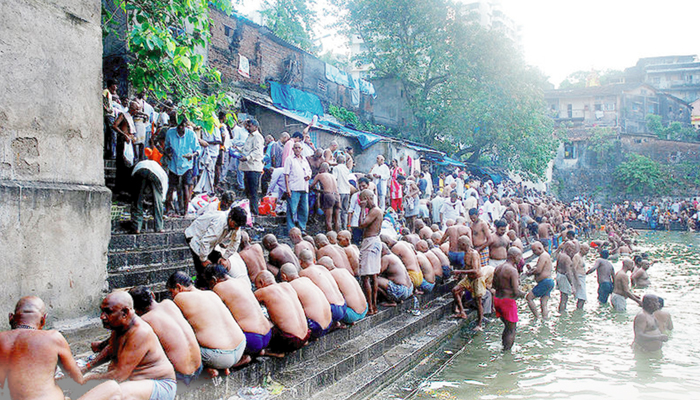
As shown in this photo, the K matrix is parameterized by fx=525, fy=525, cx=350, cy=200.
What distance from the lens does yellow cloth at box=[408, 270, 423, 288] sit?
347 inches

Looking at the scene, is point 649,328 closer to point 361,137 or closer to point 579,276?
point 579,276

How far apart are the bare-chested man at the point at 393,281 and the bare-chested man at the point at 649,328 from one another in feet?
11.4

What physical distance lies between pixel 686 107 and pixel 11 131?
55.1m

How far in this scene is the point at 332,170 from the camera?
11.0 metres

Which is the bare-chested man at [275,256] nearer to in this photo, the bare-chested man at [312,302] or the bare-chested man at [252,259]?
the bare-chested man at [252,259]

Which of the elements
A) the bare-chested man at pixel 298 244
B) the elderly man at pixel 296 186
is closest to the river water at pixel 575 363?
the bare-chested man at pixel 298 244

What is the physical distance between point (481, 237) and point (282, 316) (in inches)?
238

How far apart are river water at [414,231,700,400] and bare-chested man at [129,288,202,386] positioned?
9.95 ft

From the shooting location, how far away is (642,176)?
Result: 38156 mm

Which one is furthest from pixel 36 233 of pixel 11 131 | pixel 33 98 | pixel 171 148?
pixel 171 148

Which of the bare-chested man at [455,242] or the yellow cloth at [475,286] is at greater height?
the bare-chested man at [455,242]

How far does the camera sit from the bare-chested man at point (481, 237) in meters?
10.3

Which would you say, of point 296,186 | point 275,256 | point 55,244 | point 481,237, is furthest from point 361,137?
point 55,244

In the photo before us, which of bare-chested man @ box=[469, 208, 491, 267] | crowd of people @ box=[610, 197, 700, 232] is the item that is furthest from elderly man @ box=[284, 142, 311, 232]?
crowd of people @ box=[610, 197, 700, 232]
